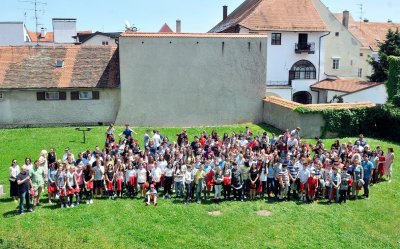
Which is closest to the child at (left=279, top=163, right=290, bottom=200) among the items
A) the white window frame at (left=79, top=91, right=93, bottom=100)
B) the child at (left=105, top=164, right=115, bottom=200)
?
the child at (left=105, top=164, right=115, bottom=200)

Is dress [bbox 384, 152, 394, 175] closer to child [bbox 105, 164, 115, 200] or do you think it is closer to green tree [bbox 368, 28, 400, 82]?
child [bbox 105, 164, 115, 200]

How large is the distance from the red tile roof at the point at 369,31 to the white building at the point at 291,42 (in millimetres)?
13371

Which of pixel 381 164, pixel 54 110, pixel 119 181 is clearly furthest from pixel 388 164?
pixel 54 110

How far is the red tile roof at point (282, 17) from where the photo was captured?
40531mm

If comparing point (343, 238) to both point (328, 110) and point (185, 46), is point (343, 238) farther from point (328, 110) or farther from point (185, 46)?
point (185, 46)

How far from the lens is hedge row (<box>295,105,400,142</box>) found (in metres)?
26.3

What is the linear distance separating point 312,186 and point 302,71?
95.4ft

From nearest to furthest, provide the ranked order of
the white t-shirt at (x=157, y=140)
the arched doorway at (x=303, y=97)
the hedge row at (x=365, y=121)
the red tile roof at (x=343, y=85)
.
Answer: the white t-shirt at (x=157, y=140)
the hedge row at (x=365, y=121)
the red tile roof at (x=343, y=85)
the arched doorway at (x=303, y=97)

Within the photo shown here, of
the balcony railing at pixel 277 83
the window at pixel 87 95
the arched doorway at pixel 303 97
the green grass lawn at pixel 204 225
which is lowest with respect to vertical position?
the green grass lawn at pixel 204 225

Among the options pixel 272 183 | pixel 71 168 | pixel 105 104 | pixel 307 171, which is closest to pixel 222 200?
pixel 272 183

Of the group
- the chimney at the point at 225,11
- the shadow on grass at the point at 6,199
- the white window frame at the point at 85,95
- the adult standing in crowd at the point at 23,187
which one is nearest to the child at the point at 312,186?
the adult standing in crowd at the point at 23,187

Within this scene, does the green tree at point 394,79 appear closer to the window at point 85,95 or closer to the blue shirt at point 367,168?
the blue shirt at point 367,168

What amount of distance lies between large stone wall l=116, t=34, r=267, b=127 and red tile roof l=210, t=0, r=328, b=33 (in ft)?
37.4

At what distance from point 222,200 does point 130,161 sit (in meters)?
3.84
